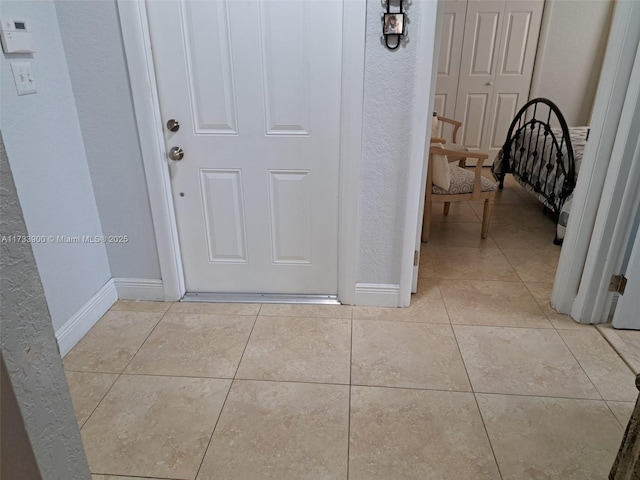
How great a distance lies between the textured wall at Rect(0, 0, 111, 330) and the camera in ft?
5.84

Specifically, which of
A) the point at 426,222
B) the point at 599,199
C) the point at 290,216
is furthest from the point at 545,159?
the point at 290,216

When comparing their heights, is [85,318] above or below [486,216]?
below

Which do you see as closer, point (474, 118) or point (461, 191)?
point (461, 191)

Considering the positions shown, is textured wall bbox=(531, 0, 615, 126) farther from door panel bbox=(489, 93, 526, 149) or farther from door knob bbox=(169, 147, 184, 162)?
door knob bbox=(169, 147, 184, 162)

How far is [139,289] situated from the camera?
8.30 feet

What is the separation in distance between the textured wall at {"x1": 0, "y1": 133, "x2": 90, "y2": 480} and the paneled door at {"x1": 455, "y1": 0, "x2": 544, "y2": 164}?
520 centimetres

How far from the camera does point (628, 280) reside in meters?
2.16

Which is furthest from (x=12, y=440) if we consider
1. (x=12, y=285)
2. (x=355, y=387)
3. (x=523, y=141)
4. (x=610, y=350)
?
(x=523, y=141)

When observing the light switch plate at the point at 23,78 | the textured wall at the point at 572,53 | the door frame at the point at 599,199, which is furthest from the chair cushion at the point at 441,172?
the textured wall at the point at 572,53

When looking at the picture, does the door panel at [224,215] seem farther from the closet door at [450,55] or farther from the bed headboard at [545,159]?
the closet door at [450,55]

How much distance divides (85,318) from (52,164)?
773 millimetres

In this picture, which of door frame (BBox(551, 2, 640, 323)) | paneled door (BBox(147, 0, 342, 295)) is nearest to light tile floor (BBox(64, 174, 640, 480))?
door frame (BBox(551, 2, 640, 323))

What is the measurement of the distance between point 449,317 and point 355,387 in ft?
2.47

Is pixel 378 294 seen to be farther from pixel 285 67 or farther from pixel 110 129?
pixel 110 129
